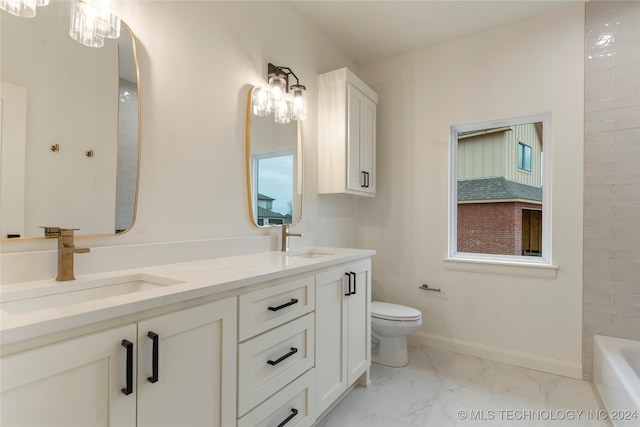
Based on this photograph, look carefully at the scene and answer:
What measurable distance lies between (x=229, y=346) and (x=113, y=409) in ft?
1.23

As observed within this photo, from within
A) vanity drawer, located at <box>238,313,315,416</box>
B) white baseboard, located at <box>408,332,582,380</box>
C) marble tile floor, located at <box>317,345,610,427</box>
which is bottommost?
marble tile floor, located at <box>317,345,610,427</box>

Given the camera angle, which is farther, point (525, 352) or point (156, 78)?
point (525, 352)

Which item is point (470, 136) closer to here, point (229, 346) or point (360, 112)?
point (360, 112)

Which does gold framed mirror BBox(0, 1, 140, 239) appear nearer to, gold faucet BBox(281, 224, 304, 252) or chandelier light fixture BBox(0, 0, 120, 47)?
chandelier light fixture BBox(0, 0, 120, 47)

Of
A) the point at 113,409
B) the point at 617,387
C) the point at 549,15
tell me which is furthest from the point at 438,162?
the point at 113,409

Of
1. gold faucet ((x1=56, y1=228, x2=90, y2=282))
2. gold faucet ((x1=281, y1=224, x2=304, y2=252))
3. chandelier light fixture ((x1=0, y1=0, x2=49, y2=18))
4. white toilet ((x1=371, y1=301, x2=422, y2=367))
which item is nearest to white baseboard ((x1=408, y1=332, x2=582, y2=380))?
white toilet ((x1=371, y1=301, x2=422, y2=367))

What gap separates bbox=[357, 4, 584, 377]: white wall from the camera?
231 centimetres

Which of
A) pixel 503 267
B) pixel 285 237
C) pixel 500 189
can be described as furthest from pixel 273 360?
pixel 500 189

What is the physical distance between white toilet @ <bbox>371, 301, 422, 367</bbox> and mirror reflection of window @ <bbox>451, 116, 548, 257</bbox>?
813mm

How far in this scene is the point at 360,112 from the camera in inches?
106

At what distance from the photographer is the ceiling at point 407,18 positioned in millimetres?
2311

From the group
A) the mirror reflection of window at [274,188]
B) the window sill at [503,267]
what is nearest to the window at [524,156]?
the window sill at [503,267]

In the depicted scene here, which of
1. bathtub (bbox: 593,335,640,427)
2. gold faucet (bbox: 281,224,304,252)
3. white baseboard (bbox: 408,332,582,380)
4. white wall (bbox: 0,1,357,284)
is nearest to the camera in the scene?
white wall (bbox: 0,1,357,284)

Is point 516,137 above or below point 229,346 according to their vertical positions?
above
